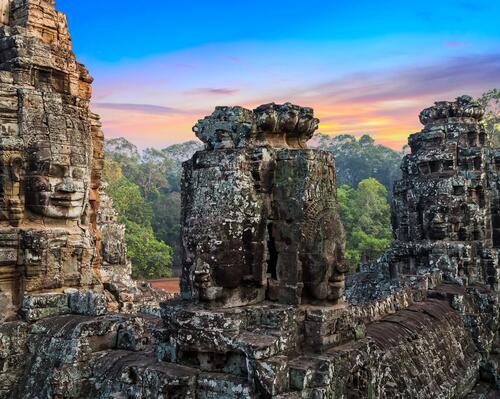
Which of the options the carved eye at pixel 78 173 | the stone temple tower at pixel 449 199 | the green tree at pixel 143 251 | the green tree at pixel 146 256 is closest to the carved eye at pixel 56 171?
the carved eye at pixel 78 173

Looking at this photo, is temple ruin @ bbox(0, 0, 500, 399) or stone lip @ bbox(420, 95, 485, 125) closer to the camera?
temple ruin @ bbox(0, 0, 500, 399)

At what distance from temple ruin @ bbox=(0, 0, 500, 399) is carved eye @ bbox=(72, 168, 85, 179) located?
0.04 m

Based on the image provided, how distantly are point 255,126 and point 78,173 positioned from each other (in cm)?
332

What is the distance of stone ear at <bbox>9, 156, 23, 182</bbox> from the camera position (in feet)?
23.0

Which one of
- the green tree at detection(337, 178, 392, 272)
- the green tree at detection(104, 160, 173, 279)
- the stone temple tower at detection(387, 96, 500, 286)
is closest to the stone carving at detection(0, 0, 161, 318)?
the stone temple tower at detection(387, 96, 500, 286)

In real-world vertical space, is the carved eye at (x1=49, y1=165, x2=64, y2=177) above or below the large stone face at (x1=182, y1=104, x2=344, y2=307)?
above

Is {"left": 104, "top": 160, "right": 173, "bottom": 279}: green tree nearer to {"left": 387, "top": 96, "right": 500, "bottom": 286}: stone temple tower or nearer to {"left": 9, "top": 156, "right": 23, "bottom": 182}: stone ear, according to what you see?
{"left": 387, "top": 96, "right": 500, "bottom": 286}: stone temple tower

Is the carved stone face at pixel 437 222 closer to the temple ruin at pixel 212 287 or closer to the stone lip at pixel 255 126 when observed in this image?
the temple ruin at pixel 212 287

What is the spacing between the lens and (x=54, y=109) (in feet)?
24.4

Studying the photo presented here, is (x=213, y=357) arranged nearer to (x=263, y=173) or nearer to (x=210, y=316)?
(x=210, y=316)

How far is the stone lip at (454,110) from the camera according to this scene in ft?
45.9

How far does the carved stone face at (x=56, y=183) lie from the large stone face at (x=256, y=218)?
280cm

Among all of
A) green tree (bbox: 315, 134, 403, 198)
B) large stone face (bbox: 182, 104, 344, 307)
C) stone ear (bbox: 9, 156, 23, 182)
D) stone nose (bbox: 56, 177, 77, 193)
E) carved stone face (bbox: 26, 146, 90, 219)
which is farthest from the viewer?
green tree (bbox: 315, 134, 403, 198)

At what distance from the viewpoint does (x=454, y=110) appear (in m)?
14.1
